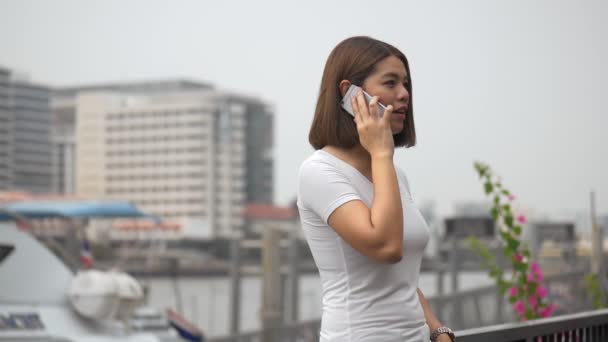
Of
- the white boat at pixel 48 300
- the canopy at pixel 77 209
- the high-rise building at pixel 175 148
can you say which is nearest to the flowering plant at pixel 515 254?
the white boat at pixel 48 300

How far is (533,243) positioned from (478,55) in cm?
438

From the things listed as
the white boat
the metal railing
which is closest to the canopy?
the white boat

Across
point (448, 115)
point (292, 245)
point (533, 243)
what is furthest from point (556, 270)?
point (448, 115)

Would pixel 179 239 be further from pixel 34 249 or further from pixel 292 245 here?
pixel 34 249

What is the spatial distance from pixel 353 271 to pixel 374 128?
0.65 ft

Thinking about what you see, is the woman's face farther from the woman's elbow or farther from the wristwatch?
the wristwatch

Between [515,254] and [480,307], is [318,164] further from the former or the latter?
[480,307]

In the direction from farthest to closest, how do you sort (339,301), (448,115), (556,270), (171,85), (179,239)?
(171,85), (179,239), (448,115), (556,270), (339,301)

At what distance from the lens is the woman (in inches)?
57.0

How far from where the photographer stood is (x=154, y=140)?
262ft

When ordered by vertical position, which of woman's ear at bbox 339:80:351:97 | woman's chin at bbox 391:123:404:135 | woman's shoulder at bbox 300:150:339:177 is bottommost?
woman's shoulder at bbox 300:150:339:177

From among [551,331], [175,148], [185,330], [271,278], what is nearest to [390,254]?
[551,331]

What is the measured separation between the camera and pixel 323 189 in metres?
1.50

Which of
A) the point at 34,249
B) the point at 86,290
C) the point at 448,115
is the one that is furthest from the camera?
the point at 448,115
